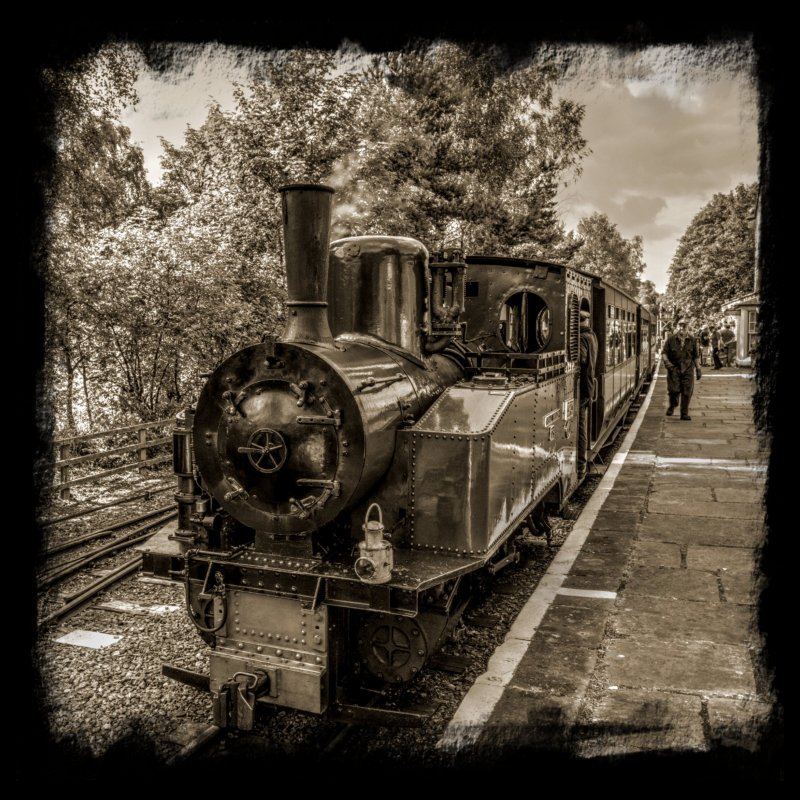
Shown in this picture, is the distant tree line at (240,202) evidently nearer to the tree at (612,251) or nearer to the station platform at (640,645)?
the station platform at (640,645)

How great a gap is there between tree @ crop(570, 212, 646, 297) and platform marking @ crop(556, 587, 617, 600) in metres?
51.1

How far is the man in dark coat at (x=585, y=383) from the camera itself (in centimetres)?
852

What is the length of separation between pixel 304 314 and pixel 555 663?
2837 millimetres

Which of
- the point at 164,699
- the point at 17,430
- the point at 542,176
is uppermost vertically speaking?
the point at 542,176

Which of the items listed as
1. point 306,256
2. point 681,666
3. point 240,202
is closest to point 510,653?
point 681,666

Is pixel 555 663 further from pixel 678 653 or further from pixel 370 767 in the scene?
pixel 370 767

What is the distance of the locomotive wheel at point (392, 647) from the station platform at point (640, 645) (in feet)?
1.34

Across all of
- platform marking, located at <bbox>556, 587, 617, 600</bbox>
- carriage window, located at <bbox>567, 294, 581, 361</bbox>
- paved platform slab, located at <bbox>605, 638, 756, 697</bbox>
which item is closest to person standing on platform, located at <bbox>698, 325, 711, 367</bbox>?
carriage window, located at <bbox>567, 294, 581, 361</bbox>

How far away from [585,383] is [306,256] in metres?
5.27

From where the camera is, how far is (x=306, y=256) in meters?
4.22

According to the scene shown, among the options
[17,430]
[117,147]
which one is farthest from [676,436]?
[17,430]

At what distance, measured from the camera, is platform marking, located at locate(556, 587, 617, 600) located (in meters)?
5.86

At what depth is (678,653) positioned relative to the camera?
4801mm

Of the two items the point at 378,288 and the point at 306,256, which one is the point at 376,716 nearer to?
the point at 306,256
